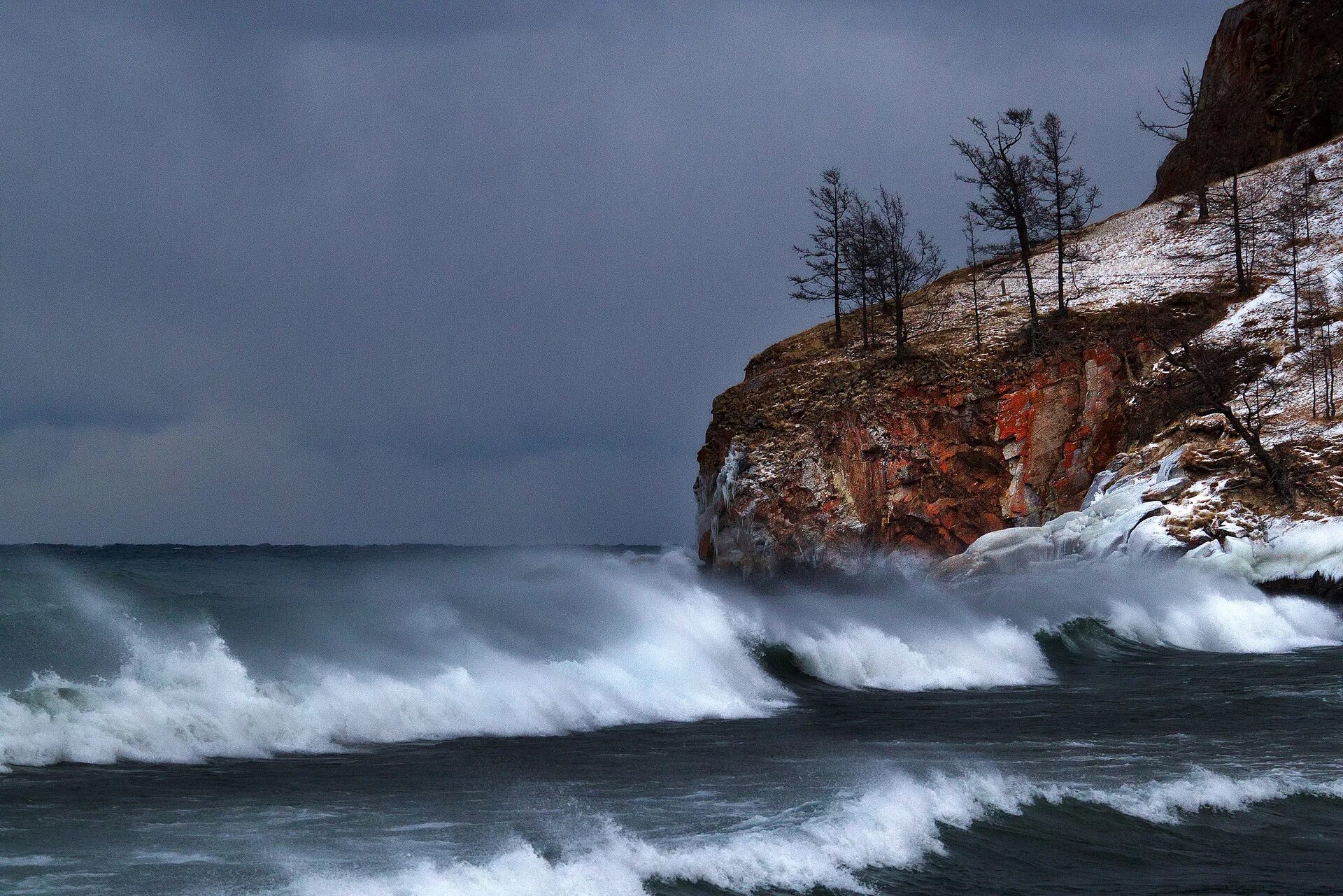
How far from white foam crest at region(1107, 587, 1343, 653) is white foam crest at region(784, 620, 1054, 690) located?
4283mm

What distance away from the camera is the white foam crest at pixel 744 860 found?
8188 millimetres

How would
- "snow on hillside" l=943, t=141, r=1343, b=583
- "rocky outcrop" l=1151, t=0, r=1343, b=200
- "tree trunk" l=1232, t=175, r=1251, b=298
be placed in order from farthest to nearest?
"rocky outcrop" l=1151, t=0, r=1343, b=200 → "tree trunk" l=1232, t=175, r=1251, b=298 → "snow on hillside" l=943, t=141, r=1343, b=583

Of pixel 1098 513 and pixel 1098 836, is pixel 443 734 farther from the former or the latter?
pixel 1098 513

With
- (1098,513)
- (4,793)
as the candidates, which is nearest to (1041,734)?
(4,793)

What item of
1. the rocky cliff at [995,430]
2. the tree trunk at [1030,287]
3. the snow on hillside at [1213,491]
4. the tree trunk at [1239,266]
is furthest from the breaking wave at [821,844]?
the tree trunk at [1239,266]

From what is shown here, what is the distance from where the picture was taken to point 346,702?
16.1 m

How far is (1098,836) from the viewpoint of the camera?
407 inches

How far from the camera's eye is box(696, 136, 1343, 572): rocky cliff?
34.7 metres

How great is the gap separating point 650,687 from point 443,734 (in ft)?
13.3

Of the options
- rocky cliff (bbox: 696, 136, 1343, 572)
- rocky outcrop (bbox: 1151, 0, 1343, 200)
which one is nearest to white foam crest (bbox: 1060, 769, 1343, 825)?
rocky cliff (bbox: 696, 136, 1343, 572)

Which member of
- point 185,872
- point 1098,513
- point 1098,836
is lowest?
point 1098,836

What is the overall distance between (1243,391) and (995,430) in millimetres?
7647

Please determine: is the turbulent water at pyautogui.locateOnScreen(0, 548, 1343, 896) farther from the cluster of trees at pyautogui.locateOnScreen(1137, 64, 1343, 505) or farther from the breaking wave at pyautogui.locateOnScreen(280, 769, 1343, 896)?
the cluster of trees at pyautogui.locateOnScreen(1137, 64, 1343, 505)

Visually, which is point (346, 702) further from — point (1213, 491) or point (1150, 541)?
point (1213, 491)
